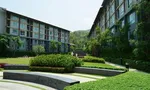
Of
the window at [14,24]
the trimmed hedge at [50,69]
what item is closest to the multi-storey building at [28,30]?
the window at [14,24]

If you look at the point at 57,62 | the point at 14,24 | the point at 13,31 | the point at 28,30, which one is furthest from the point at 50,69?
the point at 28,30

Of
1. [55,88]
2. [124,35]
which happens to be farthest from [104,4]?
[55,88]

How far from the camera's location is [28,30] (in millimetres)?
75500

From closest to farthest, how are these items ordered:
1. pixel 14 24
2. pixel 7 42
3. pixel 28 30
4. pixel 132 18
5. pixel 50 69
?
pixel 50 69 < pixel 132 18 < pixel 7 42 < pixel 14 24 < pixel 28 30

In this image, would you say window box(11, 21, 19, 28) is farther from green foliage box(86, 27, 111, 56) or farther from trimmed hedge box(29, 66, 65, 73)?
trimmed hedge box(29, 66, 65, 73)

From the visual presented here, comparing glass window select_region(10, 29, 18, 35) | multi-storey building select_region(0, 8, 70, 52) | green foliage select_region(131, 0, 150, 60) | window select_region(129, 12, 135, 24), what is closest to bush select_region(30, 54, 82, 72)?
green foliage select_region(131, 0, 150, 60)

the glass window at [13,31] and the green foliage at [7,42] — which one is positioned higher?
the glass window at [13,31]

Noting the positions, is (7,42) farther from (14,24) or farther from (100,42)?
(100,42)

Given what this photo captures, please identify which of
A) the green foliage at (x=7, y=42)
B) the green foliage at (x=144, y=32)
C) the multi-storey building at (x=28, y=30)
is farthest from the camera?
the multi-storey building at (x=28, y=30)

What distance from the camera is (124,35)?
31.4m

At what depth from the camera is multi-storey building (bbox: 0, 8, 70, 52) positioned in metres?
65.4

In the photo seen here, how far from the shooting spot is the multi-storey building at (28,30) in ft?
215

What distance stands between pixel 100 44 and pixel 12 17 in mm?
35775

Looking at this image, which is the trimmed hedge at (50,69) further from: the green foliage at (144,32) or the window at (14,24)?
the window at (14,24)
